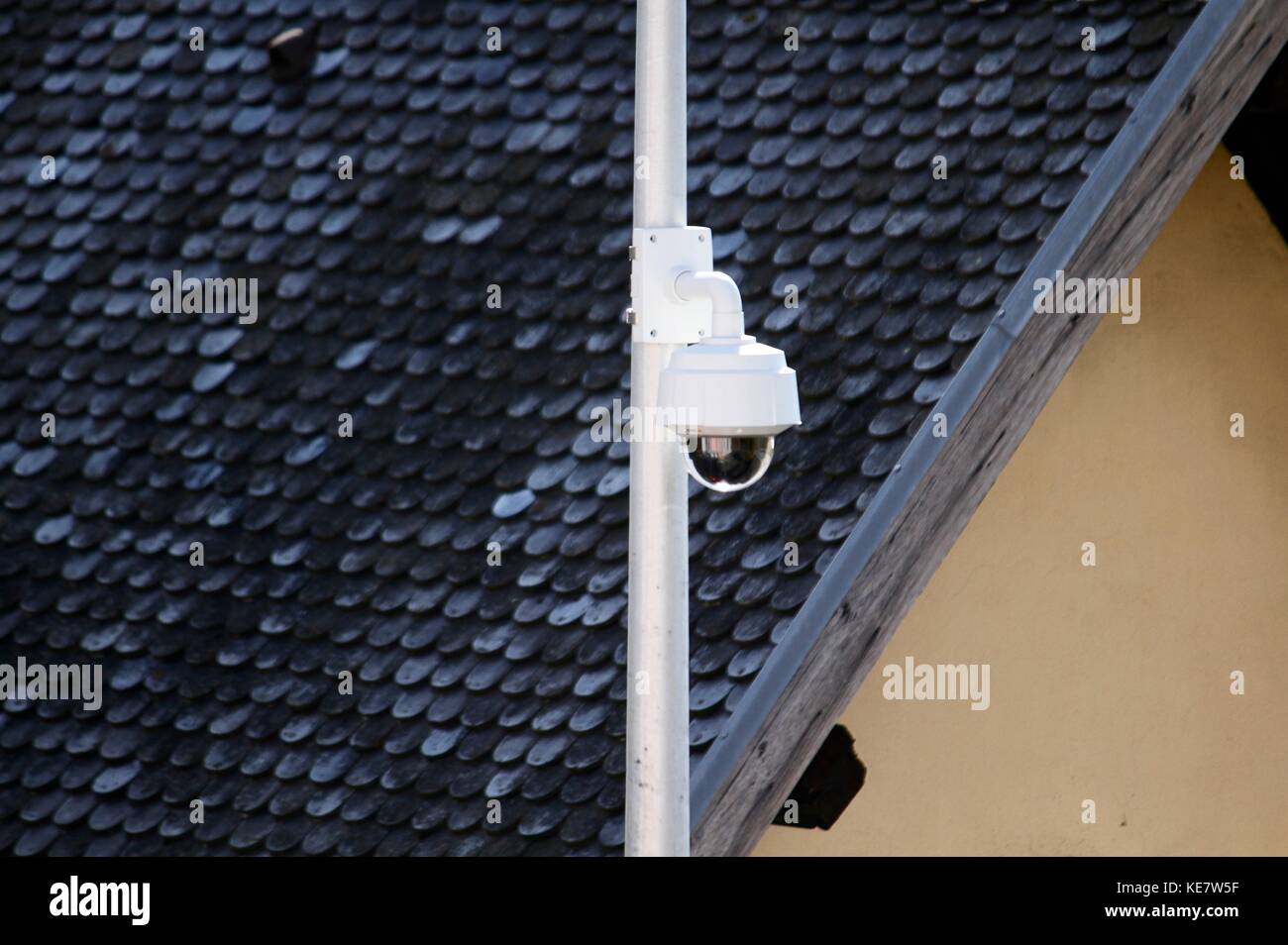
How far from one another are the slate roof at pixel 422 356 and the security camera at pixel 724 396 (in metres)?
2.16

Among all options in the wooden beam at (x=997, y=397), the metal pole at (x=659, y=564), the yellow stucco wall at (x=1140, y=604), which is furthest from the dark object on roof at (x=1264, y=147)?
the metal pole at (x=659, y=564)

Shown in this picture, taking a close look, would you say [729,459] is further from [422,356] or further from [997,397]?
[422,356]

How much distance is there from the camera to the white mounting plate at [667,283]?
3.86 meters

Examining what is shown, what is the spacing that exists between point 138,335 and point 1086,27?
4073 mm

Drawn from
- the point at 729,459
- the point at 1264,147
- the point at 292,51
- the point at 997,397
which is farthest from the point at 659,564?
the point at 1264,147

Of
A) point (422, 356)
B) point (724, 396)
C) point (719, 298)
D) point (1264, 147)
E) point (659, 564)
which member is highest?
point (1264, 147)

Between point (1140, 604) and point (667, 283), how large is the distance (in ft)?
17.3

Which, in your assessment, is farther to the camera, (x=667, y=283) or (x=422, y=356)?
(x=422, y=356)

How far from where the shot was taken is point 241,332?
7.34 metres

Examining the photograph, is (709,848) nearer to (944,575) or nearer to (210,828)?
(210,828)

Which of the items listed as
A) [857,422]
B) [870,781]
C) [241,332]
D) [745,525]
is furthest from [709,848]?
[241,332]

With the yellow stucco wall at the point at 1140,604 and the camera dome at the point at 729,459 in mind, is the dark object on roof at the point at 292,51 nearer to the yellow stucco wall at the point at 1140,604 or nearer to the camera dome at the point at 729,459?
the yellow stucco wall at the point at 1140,604

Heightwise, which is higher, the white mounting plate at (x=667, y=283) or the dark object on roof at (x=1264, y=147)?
A: the dark object on roof at (x=1264, y=147)

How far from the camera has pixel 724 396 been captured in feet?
12.2
